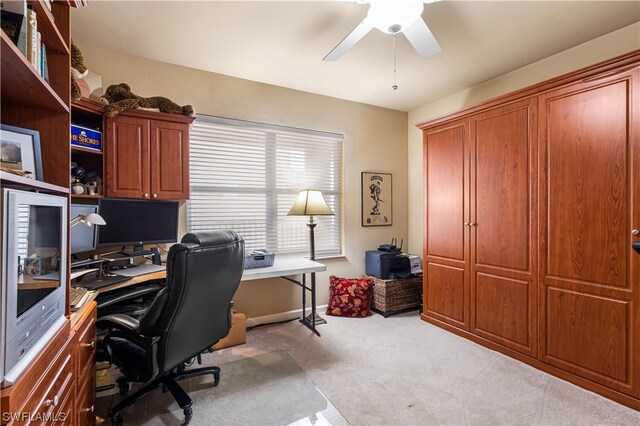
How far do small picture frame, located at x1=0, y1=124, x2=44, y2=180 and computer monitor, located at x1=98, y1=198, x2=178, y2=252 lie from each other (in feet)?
3.81

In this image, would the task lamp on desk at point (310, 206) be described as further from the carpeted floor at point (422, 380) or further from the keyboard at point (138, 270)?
the keyboard at point (138, 270)

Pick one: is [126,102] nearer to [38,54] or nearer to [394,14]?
[38,54]

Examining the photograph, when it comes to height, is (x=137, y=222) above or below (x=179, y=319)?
above

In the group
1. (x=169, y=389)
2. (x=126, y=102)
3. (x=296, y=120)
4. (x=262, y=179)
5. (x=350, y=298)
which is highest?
(x=296, y=120)

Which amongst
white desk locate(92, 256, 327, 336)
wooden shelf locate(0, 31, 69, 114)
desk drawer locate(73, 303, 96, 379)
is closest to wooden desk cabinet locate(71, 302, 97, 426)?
desk drawer locate(73, 303, 96, 379)

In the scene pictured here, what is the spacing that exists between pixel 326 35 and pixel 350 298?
268 cm

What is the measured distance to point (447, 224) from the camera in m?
3.14

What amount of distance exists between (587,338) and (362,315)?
2.00 meters

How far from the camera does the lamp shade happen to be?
10.4 feet

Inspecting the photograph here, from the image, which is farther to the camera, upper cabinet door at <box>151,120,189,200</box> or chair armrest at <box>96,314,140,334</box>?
upper cabinet door at <box>151,120,189,200</box>

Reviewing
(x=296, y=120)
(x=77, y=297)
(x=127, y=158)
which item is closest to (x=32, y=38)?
(x=77, y=297)

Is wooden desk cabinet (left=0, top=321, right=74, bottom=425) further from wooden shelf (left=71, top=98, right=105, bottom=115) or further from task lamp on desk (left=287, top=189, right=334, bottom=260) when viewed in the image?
task lamp on desk (left=287, top=189, right=334, bottom=260)

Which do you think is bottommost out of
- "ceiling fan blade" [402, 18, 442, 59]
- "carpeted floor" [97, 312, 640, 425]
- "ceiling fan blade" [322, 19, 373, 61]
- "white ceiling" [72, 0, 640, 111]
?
"carpeted floor" [97, 312, 640, 425]

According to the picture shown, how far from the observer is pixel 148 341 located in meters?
1.61
